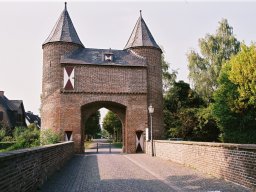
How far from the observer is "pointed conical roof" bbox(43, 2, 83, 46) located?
26.7 metres

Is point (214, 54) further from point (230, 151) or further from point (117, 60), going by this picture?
point (230, 151)

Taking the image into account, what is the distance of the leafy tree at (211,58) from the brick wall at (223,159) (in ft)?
83.2

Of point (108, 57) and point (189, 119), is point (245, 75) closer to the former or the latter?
point (189, 119)

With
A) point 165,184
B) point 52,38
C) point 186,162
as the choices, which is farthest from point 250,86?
point 165,184

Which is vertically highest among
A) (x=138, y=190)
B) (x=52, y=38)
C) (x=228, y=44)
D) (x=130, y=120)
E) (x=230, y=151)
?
(x=228, y=44)

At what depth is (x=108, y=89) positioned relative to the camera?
84.1 ft

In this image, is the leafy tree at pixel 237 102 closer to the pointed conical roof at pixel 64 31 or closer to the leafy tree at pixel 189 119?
the leafy tree at pixel 189 119

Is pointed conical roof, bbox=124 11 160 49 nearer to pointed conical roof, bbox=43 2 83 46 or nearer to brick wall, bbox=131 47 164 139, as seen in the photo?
brick wall, bbox=131 47 164 139

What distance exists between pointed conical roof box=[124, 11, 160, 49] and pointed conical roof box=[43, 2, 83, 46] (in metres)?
4.76

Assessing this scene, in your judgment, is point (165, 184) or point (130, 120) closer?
point (165, 184)

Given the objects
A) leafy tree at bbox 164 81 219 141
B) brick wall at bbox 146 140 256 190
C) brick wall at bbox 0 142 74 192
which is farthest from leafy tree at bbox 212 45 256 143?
brick wall at bbox 0 142 74 192

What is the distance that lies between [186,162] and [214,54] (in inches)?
1134

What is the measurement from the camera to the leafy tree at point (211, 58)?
38.8m

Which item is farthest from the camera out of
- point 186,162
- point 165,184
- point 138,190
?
point 186,162
